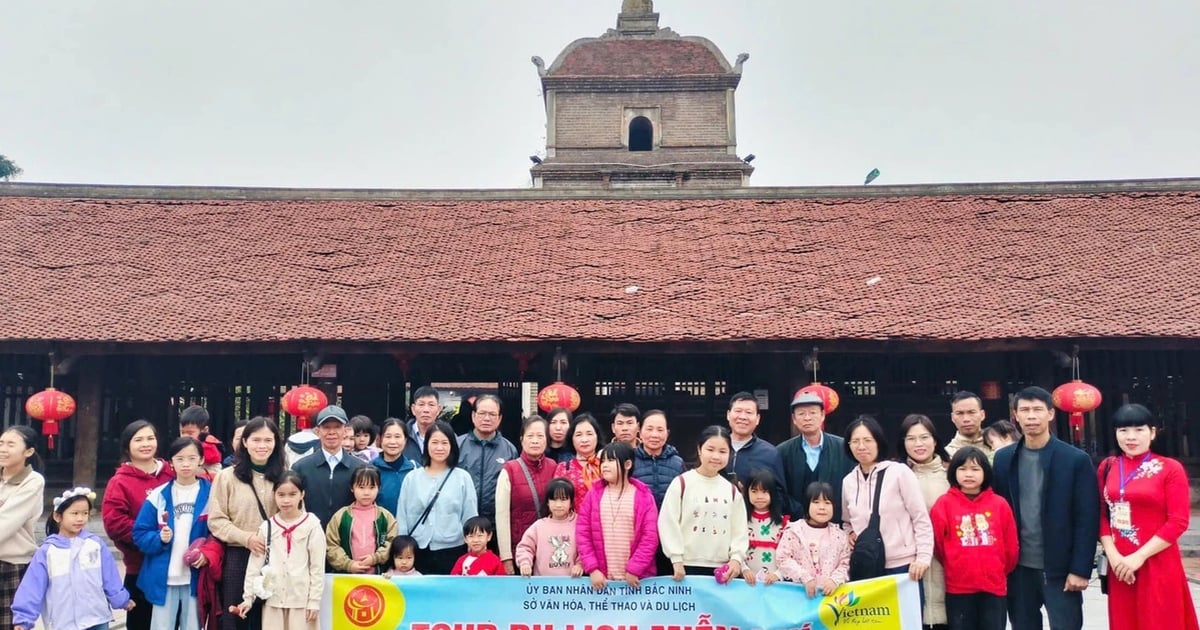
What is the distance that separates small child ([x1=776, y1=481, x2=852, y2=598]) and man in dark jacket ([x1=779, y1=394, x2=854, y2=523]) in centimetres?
33

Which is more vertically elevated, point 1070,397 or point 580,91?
point 580,91

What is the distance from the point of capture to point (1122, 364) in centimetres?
1023

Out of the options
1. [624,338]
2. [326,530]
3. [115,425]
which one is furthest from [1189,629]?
[115,425]

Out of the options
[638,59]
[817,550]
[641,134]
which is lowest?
[817,550]

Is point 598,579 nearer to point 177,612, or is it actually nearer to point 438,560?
point 438,560

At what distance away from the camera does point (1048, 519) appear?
4035 millimetres

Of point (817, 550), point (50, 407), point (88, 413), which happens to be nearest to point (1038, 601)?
point (817, 550)

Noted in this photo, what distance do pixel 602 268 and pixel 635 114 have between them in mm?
10060

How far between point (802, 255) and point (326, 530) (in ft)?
26.9

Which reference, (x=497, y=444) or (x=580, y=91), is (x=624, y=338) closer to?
(x=497, y=444)

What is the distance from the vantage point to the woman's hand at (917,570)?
389cm

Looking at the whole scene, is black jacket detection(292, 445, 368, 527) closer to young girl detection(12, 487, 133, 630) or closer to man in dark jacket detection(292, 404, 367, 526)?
man in dark jacket detection(292, 404, 367, 526)

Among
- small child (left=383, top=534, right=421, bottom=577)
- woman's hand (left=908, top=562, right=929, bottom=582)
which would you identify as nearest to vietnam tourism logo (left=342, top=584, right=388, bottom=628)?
small child (left=383, top=534, right=421, bottom=577)

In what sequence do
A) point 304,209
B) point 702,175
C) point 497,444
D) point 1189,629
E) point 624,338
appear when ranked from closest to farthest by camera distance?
point 1189,629 → point 497,444 → point 624,338 → point 304,209 → point 702,175
